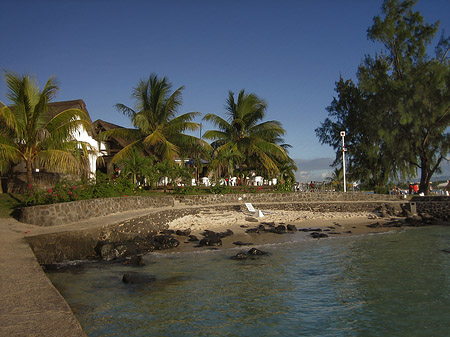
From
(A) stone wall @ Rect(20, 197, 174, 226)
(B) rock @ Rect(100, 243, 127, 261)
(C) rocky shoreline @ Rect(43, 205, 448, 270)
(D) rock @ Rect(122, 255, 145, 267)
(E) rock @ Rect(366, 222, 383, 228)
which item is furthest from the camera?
(E) rock @ Rect(366, 222, 383, 228)

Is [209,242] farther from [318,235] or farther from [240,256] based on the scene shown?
[318,235]

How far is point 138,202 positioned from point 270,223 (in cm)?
647

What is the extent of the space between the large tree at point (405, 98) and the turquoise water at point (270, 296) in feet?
54.4

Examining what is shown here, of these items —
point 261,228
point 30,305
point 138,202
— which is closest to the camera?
point 30,305

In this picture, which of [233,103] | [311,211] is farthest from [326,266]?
[233,103]

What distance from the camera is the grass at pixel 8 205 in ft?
46.5

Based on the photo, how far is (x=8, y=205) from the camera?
15500mm

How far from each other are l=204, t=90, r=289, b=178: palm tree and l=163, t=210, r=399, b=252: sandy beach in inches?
277

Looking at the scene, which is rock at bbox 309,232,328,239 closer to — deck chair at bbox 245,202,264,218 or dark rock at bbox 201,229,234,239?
dark rock at bbox 201,229,234,239

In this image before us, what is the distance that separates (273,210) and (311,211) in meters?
2.81

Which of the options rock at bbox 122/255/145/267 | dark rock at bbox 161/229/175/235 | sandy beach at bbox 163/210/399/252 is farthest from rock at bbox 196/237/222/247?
rock at bbox 122/255/145/267

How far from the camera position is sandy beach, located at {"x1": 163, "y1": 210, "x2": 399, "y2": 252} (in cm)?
1552

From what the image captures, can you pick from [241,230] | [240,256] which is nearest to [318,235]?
[241,230]

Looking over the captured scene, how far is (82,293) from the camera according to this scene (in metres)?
8.28
